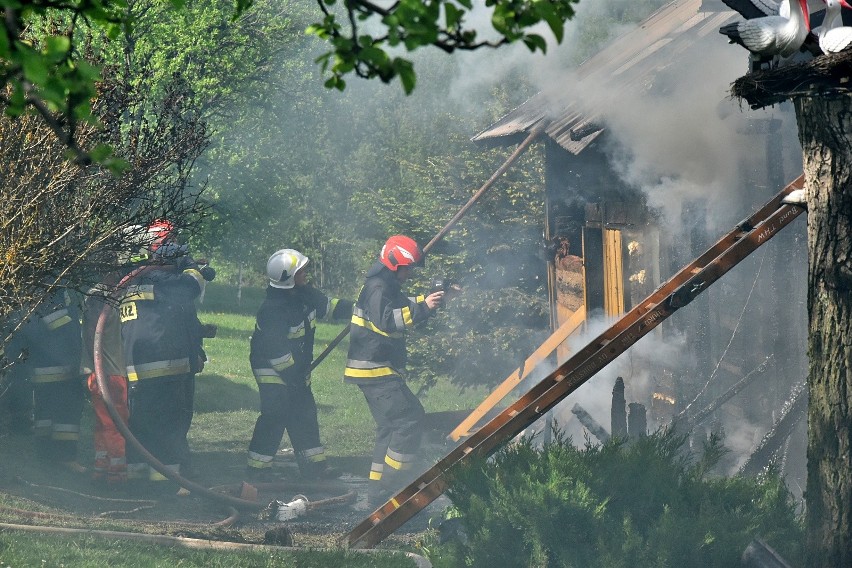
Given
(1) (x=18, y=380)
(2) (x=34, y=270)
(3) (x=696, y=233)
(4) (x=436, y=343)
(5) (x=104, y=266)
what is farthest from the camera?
(4) (x=436, y=343)

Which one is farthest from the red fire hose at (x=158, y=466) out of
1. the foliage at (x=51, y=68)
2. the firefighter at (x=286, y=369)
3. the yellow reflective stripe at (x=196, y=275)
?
the foliage at (x=51, y=68)

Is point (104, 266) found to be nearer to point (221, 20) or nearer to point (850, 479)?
point (850, 479)

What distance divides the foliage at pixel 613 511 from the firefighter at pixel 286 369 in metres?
3.71

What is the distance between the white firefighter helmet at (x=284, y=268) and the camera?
955 centimetres

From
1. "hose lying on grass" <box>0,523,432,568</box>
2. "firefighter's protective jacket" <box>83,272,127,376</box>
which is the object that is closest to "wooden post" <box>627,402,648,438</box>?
"hose lying on grass" <box>0,523,432,568</box>

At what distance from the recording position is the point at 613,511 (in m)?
5.50

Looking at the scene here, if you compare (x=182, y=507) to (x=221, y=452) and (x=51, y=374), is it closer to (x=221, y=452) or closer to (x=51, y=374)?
(x=51, y=374)

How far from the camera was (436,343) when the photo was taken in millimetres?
13969

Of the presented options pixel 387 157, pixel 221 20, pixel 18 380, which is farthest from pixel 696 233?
pixel 387 157

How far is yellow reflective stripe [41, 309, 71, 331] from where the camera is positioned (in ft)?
28.5

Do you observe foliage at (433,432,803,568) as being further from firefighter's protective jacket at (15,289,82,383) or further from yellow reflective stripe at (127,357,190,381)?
firefighter's protective jacket at (15,289,82,383)

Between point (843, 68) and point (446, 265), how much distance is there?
10.2m

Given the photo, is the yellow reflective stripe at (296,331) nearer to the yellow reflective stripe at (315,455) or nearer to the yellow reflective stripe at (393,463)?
the yellow reflective stripe at (315,455)

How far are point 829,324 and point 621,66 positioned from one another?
6.65 metres
